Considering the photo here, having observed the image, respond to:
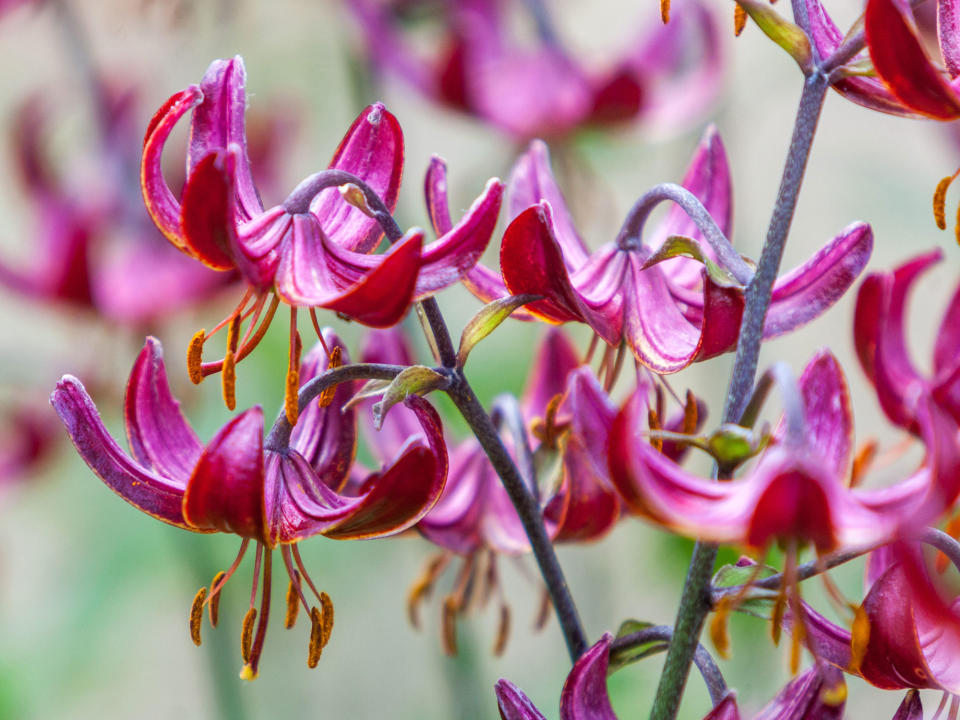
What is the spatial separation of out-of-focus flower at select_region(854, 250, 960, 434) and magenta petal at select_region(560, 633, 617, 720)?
0.11 meters

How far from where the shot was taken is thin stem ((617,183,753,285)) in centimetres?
32

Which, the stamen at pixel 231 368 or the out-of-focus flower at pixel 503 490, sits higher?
the stamen at pixel 231 368

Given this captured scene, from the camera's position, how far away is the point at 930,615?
31 cm

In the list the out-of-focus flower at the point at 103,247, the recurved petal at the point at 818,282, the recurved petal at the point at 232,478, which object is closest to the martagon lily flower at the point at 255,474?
the recurved petal at the point at 232,478

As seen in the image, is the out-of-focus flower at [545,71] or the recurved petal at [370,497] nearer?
the recurved petal at [370,497]

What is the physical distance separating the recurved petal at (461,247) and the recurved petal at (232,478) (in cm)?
6

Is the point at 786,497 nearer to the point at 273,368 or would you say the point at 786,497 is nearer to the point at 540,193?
the point at 540,193

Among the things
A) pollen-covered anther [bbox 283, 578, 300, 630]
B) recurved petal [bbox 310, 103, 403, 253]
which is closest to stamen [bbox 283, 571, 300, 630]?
pollen-covered anther [bbox 283, 578, 300, 630]

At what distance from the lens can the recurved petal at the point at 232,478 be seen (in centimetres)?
31

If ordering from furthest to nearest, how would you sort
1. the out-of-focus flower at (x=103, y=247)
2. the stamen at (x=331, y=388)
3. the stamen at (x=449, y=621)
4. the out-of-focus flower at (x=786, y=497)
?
the out-of-focus flower at (x=103, y=247), the stamen at (x=449, y=621), the stamen at (x=331, y=388), the out-of-focus flower at (x=786, y=497)

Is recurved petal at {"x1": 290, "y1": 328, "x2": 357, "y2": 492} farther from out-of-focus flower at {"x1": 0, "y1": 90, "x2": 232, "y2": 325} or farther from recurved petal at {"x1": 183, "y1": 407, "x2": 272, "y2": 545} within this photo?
out-of-focus flower at {"x1": 0, "y1": 90, "x2": 232, "y2": 325}

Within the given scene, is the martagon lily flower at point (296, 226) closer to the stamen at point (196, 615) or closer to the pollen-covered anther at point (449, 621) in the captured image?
the stamen at point (196, 615)

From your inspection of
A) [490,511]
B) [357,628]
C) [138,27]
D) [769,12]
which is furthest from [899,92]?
[357,628]

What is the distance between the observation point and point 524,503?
36 cm
